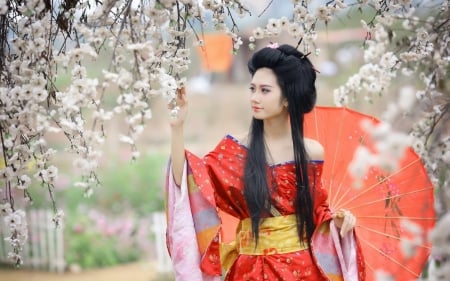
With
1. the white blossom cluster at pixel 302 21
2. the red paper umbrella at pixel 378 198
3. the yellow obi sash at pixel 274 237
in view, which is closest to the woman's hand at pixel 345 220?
the yellow obi sash at pixel 274 237

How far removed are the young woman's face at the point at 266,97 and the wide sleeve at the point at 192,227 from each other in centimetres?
29

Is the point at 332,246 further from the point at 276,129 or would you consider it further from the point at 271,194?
the point at 276,129

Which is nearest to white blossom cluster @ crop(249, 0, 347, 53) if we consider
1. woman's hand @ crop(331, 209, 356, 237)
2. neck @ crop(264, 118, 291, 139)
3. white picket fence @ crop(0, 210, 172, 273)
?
neck @ crop(264, 118, 291, 139)

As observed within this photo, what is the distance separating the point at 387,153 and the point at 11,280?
6.04 meters

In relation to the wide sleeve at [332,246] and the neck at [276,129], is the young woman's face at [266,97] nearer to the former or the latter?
the neck at [276,129]

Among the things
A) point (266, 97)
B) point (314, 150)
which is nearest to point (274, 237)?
point (314, 150)

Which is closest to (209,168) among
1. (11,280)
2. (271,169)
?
(271,169)

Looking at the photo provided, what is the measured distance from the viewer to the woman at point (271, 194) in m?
2.68

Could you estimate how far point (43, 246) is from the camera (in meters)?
7.33

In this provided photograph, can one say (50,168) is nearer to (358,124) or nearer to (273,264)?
(273,264)

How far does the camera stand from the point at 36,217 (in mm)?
7336

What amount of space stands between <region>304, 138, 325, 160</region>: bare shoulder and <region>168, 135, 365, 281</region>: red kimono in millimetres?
29

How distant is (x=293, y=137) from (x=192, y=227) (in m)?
0.50

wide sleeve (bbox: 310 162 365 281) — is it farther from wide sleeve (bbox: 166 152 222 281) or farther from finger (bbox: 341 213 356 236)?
wide sleeve (bbox: 166 152 222 281)
